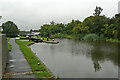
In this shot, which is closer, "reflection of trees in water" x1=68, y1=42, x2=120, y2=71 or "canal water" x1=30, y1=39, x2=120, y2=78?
"canal water" x1=30, y1=39, x2=120, y2=78

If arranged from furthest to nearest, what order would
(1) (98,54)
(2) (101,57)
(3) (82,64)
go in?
1. (1) (98,54)
2. (2) (101,57)
3. (3) (82,64)

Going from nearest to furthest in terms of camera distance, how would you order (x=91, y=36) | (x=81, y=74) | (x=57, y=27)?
(x=81, y=74) < (x=91, y=36) < (x=57, y=27)

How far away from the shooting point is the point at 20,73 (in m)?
6.81

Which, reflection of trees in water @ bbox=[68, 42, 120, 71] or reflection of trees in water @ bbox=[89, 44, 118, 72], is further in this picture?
reflection of trees in water @ bbox=[68, 42, 120, 71]

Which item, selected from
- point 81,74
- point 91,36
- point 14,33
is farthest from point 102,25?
point 81,74

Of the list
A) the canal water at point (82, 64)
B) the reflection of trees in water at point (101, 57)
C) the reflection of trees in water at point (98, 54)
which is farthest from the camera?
the reflection of trees in water at point (98, 54)

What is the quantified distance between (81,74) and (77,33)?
40128mm

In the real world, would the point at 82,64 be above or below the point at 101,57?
below

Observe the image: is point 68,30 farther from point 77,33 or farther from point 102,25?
point 102,25

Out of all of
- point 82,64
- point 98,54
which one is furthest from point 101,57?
point 82,64

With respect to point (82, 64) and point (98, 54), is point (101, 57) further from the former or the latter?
point (82, 64)

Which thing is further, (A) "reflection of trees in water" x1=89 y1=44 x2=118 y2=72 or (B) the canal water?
(A) "reflection of trees in water" x1=89 y1=44 x2=118 y2=72

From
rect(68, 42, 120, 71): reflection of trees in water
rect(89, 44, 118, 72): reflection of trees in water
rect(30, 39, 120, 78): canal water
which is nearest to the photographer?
rect(30, 39, 120, 78): canal water

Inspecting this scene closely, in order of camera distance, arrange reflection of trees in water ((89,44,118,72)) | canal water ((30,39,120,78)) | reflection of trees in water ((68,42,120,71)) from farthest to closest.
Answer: reflection of trees in water ((68,42,120,71))
reflection of trees in water ((89,44,118,72))
canal water ((30,39,120,78))
